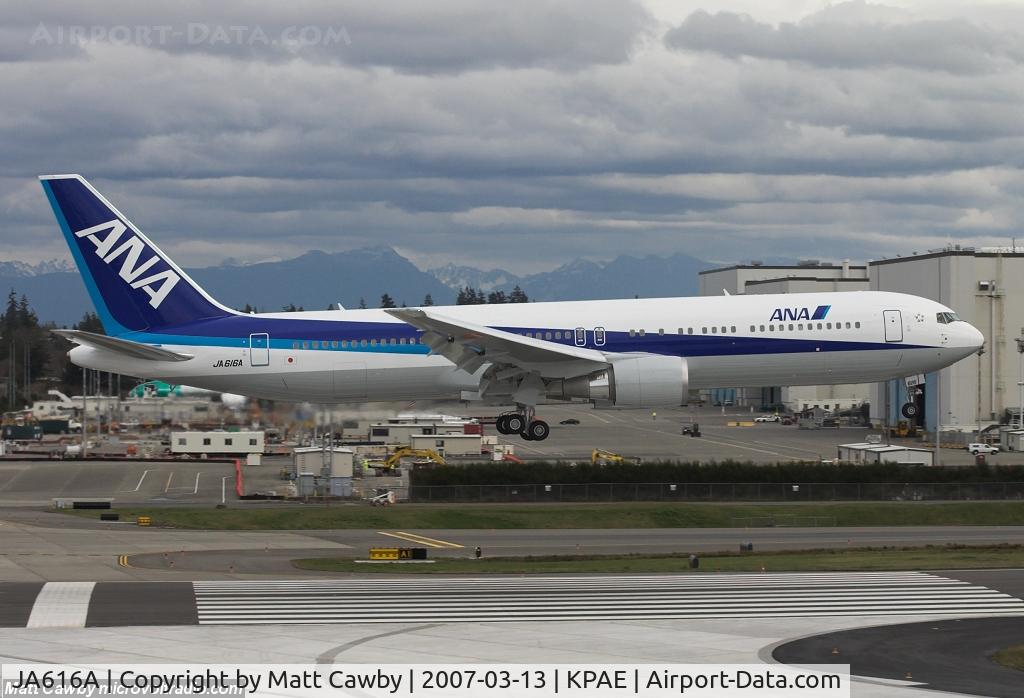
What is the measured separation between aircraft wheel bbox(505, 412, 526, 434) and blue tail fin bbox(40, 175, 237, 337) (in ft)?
40.4

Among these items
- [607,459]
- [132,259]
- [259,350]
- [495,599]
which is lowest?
[495,599]

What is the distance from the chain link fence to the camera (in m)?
70.6

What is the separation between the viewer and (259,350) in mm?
53438

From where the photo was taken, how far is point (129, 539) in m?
52.3

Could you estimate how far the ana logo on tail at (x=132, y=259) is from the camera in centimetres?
5431

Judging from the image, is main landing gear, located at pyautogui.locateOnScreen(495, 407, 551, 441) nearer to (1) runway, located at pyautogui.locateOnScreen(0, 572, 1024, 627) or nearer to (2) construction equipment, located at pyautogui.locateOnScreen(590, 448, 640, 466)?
(1) runway, located at pyautogui.locateOnScreen(0, 572, 1024, 627)

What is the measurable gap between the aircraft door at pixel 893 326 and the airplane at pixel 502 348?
0.19 ft

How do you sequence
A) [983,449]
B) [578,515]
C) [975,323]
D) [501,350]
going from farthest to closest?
[975,323], [983,449], [578,515], [501,350]

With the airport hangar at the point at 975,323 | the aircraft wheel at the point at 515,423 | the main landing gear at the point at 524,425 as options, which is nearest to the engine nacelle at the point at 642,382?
the main landing gear at the point at 524,425

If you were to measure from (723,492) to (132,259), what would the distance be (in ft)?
113

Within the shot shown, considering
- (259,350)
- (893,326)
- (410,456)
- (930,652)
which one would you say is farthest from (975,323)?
(930,652)

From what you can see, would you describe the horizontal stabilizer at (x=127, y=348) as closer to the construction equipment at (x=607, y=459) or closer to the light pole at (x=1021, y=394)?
the construction equipment at (x=607, y=459)

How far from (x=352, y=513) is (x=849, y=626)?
34128mm

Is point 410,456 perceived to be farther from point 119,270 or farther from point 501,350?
point 501,350
